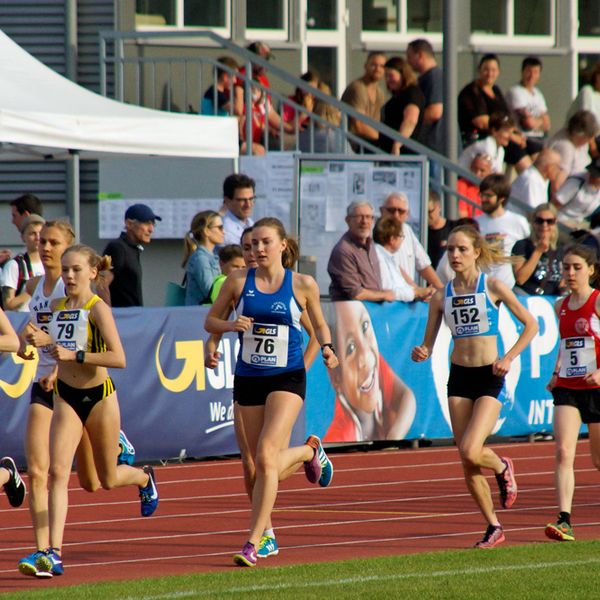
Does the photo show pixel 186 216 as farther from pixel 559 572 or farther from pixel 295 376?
pixel 559 572

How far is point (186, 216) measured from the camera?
63.8 feet

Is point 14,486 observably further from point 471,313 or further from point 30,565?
point 471,313

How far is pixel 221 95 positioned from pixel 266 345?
32.6ft

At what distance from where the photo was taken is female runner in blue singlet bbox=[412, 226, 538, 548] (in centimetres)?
992

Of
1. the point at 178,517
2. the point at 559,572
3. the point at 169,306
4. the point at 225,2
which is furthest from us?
the point at 225,2

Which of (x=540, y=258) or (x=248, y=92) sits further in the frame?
(x=248, y=92)

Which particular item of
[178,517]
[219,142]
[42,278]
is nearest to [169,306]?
[219,142]

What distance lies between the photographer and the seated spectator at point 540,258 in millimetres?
16188

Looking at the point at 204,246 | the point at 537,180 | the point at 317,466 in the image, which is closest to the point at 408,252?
the point at 204,246

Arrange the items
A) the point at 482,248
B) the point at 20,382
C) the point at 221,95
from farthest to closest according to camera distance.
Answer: the point at 221,95, the point at 20,382, the point at 482,248

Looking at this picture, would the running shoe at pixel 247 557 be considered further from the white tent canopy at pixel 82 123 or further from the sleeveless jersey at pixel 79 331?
the white tent canopy at pixel 82 123

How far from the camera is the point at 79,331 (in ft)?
30.3

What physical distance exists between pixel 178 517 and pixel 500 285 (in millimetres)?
2976

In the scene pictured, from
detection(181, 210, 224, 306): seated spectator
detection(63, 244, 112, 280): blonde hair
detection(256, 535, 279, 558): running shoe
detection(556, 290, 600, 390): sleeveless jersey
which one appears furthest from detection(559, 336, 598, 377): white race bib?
detection(181, 210, 224, 306): seated spectator
